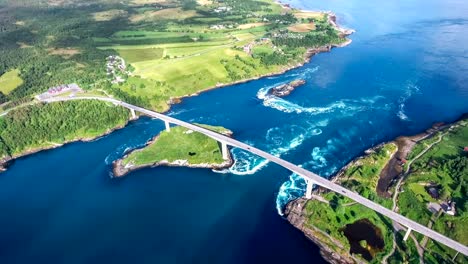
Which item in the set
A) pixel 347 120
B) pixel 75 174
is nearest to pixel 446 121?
pixel 347 120

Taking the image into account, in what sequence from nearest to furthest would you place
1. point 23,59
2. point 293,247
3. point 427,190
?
point 293,247
point 427,190
point 23,59

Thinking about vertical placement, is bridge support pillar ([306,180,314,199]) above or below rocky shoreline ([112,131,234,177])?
above

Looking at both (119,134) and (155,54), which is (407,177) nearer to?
(119,134)

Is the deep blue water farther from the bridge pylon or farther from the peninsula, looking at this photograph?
the peninsula

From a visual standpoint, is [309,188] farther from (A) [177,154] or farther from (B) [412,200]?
(A) [177,154]

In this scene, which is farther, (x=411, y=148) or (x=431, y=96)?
(x=431, y=96)

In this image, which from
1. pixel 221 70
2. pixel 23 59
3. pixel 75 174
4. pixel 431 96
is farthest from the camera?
pixel 23 59

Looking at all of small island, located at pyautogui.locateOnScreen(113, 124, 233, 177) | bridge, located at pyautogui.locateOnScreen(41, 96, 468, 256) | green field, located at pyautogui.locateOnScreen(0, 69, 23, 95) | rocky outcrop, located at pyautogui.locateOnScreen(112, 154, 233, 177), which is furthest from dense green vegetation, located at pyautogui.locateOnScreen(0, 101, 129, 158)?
green field, located at pyautogui.locateOnScreen(0, 69, 23, 95)
